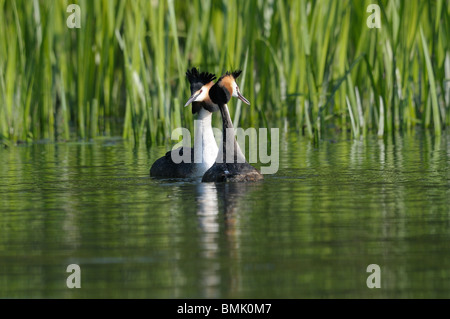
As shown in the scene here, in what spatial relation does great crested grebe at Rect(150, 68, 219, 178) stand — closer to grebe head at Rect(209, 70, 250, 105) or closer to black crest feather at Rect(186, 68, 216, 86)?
black crest feather at Rect(186, 68, 216, 86)

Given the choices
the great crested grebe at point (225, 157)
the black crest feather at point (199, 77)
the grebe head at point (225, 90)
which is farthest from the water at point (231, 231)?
the black crest feather at point (199, 77)

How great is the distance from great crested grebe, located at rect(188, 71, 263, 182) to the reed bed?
5.55 feet

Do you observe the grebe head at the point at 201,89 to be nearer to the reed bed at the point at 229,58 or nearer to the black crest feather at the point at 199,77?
the black crest feather at the point at 199,77

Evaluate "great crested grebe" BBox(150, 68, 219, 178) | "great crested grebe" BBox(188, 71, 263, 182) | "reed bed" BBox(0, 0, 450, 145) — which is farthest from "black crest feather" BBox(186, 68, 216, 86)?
"reed bed" BBox(0, 0, 450, 145)

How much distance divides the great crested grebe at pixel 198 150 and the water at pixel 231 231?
212 mm

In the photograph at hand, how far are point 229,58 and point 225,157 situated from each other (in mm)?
2816

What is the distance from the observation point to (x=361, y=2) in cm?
1099

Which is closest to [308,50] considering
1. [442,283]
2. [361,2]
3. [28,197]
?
[361,2]

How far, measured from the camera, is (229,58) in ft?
34.7

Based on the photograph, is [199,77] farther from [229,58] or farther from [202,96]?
[229,58]

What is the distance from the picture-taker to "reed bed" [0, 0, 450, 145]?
1043 cm

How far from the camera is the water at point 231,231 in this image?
424 centimetres

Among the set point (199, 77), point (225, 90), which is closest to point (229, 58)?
point (199, 77)
